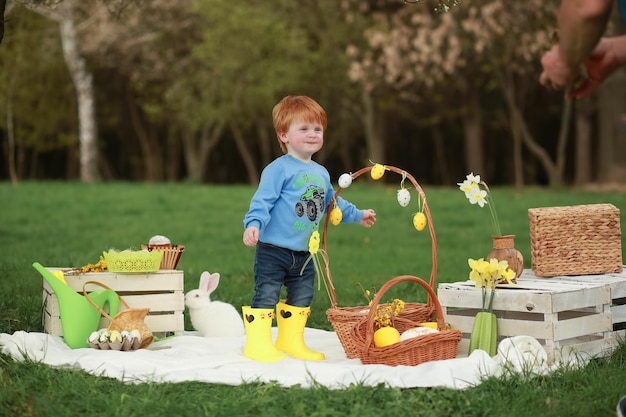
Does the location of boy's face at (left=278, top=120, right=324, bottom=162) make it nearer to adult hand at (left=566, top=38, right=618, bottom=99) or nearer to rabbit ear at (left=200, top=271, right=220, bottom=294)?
rabbit ear at (left=200, top=271, right=220, bottom=294)

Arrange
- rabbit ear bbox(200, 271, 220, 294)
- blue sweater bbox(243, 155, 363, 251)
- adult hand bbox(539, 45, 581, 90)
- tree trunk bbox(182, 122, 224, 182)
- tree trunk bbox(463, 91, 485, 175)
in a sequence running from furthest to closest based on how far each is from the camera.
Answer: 1. tree trunk bbox(182, 122, 224, 182)
2. tree trunk bbox(463, 91, 485, 175)
3. rabbit ear bbox(200, 271, 220, 294)
4. blue sweater bbox(243, 155, 363, 251)
5. adult hand bbox(539, 45, 581, 90)

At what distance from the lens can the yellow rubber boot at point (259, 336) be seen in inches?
200

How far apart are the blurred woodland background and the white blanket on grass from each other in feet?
45.0

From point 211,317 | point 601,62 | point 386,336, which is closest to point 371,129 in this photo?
point 211,317

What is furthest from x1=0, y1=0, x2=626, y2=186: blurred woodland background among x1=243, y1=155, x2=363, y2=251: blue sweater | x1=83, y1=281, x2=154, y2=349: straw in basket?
x1=83, y1=281, x2=154, y2=349: straw in basket

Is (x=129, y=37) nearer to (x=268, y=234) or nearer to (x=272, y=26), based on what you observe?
(x=272, y=26)

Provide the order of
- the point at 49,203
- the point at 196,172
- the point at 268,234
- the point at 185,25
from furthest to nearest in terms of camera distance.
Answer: the point at 196,172 < the point at 185,25 < the point at 49,203 < the point at 268,234

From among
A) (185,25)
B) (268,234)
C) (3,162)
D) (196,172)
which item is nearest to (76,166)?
(3,162)

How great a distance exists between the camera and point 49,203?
1417 cm

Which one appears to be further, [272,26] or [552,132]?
[552,132]

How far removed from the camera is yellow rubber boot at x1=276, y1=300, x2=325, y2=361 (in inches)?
204

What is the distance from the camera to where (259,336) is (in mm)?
5094

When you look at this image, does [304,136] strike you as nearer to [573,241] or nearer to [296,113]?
[296,113]

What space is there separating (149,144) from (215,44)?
24.6ft
